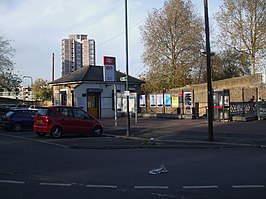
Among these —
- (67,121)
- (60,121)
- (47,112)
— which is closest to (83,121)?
(67,121)

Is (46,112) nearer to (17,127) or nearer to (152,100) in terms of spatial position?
(17,127)

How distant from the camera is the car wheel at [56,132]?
58.0 ft

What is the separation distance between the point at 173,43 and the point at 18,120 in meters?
22.6

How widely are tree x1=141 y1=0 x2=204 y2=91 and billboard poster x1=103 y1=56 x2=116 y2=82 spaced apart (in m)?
20.2

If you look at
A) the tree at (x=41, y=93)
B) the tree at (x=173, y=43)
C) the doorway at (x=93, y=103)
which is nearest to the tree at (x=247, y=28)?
the tree at (x=173, y=43)

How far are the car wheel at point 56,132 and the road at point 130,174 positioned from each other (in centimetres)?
435

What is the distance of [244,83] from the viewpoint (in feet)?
120

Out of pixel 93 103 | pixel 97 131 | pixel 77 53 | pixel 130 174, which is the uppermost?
pixel 77 53

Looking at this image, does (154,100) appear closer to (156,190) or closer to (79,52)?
(79,52)

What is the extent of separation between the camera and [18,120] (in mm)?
23516

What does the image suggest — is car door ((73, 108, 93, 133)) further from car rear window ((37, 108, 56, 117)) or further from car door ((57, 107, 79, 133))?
car rear window ((37, 108, 56, 117))

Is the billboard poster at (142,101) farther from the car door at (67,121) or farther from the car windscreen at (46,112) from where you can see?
the car windscreen at (46,112)

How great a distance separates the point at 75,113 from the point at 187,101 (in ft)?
51.9

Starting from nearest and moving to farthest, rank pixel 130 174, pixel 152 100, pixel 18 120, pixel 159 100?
pixel 130 174 → pixel 18 120 → pixel 159 100 → pixel 152 100
